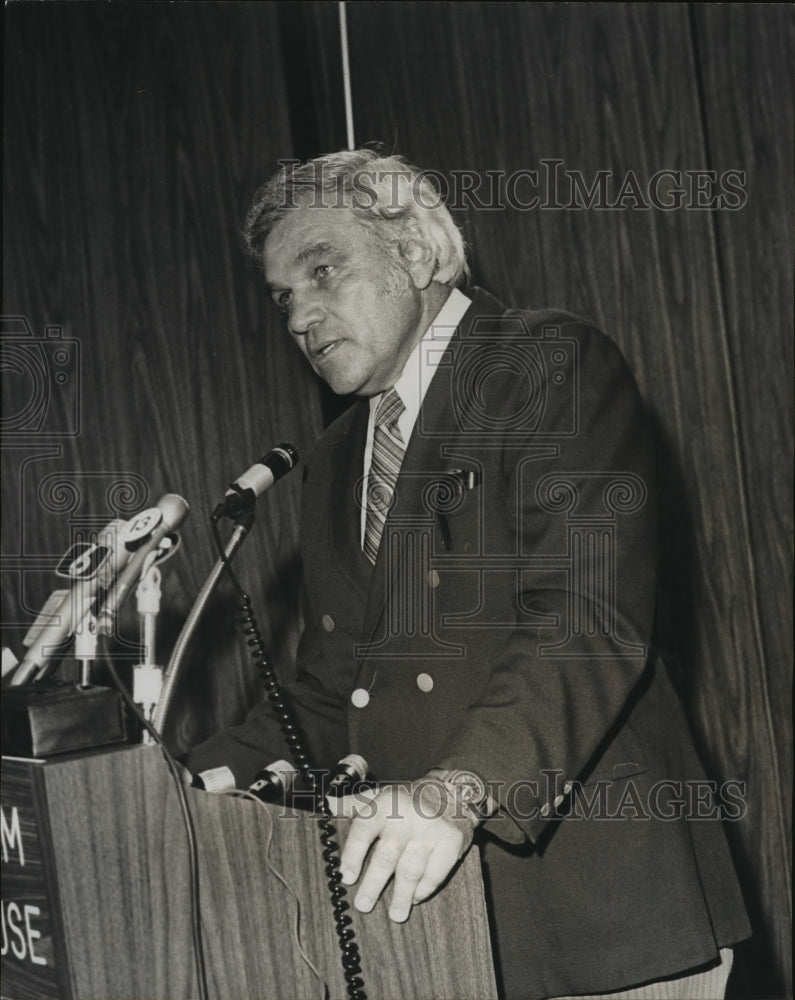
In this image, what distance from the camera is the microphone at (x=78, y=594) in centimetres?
135

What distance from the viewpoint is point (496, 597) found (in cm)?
153

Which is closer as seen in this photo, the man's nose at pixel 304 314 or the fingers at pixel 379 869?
the fingers at pixel 379 869

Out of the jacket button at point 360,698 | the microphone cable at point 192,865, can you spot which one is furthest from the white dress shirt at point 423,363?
the microphone cable at point 192,865

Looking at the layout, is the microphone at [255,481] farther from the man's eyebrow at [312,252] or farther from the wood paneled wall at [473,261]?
the wood paneled wall at [473,261]

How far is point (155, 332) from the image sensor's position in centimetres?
214

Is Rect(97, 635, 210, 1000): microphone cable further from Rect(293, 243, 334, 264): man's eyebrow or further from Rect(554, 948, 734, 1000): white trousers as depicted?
Rect(293, 243, 334, 264): man's eyebrow

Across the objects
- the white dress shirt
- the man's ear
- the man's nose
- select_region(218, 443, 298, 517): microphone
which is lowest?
select_region(218, 443, 298, 517): microphone

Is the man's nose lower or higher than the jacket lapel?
higher

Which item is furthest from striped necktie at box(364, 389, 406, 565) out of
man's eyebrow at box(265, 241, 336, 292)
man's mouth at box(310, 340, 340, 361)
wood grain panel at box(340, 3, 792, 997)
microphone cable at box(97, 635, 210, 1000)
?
wood grain panel at box(340, 3, 792, 997)

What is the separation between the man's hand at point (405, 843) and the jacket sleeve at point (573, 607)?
8 cm

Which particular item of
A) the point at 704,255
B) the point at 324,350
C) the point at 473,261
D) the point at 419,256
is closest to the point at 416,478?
the point at 324,350

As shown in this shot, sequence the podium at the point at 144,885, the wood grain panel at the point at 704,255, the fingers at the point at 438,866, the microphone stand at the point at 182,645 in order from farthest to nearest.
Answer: the wood grain panel at the point at 704,255, the microphone stand at the point at 182,645, the podium at the point at 144,885, the fingers at the point at 438,866

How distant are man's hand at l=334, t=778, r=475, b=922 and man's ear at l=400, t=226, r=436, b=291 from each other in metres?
0.85

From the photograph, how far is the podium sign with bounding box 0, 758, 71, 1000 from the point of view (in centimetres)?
122
